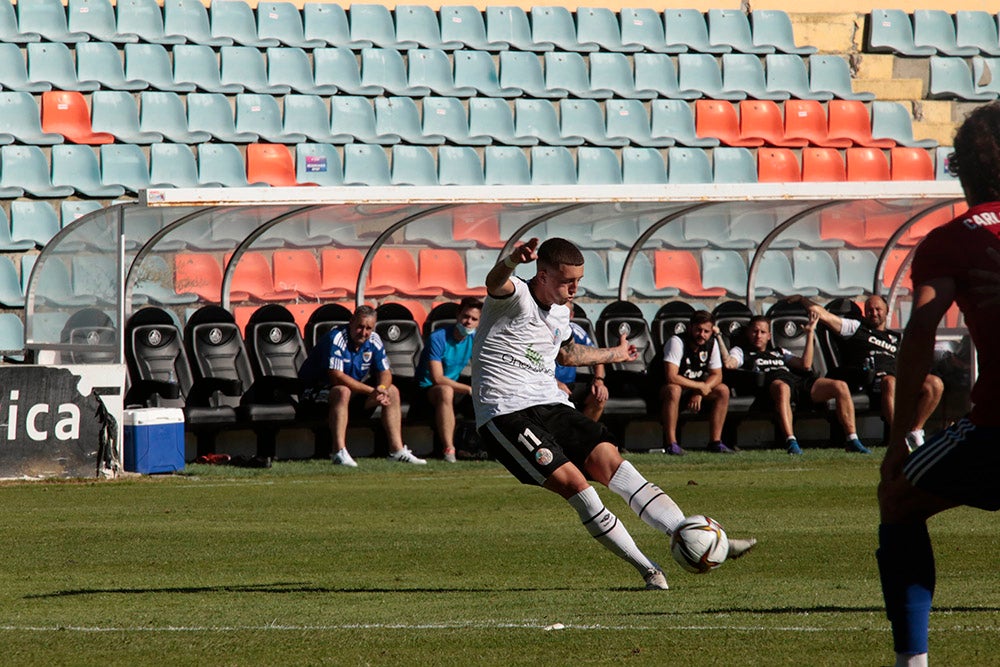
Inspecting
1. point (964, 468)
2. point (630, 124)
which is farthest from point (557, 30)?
point (964, 468)

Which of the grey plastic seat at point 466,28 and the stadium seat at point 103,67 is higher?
the grey plastic seat at point 466,28

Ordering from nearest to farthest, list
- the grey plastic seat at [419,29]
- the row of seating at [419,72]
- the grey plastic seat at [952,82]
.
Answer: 1. the row of seating at [419,72]
2. the grey plastic seat at [419,29]
3. the grey plastic seat at [952,82]

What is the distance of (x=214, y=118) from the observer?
19359mm

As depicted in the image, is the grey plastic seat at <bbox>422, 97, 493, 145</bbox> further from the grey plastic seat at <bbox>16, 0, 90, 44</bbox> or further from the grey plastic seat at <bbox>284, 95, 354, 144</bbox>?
the grey plastic seat at <bbox>16, 0, 90, 44</bbox>

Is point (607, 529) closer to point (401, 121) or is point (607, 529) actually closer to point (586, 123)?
point (401, 121)

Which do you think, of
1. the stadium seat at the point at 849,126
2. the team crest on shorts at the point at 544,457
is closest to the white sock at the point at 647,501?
the team crest on shorts at the point at 544,457

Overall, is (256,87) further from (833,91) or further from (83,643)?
(83,643)

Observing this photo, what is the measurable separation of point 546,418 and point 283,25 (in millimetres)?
13860

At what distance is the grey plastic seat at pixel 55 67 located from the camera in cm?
1859

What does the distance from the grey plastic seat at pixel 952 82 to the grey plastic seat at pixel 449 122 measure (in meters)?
7.36

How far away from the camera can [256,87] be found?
19.7 metres

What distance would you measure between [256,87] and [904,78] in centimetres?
1003

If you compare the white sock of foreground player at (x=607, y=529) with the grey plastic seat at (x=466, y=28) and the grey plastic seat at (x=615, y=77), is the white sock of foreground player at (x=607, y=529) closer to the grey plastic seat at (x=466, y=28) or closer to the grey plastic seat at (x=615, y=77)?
the grey plastic seat at (x=466, y=28)

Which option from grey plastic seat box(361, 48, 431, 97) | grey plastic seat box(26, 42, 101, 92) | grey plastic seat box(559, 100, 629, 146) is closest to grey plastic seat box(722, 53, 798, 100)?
grey plastic seat box(559, 100, 629, 146)
